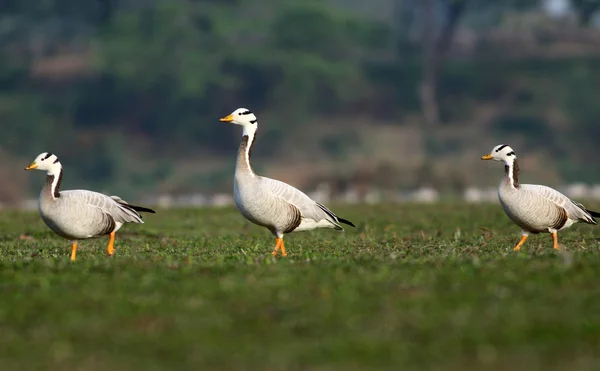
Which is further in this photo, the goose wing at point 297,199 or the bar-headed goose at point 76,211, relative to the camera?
the goose wing at point 297,199

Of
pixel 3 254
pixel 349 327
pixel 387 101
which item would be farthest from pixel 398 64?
pixel 349 327

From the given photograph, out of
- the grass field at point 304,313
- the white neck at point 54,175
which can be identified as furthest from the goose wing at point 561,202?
the white neck at point 54,175

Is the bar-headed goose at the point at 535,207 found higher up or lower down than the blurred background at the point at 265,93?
lower down

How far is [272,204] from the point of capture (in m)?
19.4

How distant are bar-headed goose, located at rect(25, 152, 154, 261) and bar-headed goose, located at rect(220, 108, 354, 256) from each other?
4.99 feet

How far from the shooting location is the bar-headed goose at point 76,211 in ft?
62.2

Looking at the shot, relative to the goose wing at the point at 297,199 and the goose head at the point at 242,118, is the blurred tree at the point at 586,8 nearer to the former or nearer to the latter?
the goose head at the point at 242,118

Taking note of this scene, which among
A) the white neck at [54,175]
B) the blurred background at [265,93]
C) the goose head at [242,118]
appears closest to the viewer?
the white neck at [54,175]

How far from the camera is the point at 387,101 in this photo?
8906 cm

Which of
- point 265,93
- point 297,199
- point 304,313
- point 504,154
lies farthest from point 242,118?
point 265,93

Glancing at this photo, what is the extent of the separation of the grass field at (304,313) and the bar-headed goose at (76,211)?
1.48 metres

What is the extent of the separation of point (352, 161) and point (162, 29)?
18.1 meters

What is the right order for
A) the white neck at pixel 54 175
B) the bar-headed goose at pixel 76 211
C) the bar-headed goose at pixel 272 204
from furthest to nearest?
the bar-headed goose at pixel 272 204 < the white neck at pixel 54 175 < the bar-headed goose at pixel 76 211

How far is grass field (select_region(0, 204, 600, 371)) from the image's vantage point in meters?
11.2
